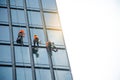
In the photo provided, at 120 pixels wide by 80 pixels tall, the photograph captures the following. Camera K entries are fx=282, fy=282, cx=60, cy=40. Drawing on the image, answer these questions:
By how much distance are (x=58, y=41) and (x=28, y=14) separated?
337 cm

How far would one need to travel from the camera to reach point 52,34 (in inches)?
893

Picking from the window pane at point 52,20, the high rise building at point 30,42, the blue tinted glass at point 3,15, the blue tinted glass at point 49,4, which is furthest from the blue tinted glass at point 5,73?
the blue tinted glass at point 49,4

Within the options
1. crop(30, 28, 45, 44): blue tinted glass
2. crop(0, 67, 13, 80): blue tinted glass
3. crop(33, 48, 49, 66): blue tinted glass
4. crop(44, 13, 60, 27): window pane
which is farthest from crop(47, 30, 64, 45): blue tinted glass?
crop(0, 67, 13, 80): blue tinted glass

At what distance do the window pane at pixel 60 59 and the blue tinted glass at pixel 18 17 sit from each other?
12.3 ft

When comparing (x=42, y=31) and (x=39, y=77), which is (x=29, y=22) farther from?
(x=39, y=77)

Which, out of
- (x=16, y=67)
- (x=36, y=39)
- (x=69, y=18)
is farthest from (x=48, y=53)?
(x=69, y=18)

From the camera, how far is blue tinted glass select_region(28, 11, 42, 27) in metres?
22.7

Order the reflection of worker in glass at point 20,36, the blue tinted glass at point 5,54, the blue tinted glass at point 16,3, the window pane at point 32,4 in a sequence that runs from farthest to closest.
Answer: the window pane at point 32,4 → the blue tinted glass at point 16,3 → the reflection of worker in glass at point 20,36 → the blue tinted glass at point 5,54

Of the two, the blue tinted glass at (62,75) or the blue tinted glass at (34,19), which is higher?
the blue tinted glass at (34,19)

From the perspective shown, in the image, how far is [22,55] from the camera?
20344 millimetres

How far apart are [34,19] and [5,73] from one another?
5898 mm

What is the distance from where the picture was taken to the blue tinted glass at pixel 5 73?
18703 mm

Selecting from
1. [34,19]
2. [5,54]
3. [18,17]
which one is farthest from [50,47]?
[18,17]

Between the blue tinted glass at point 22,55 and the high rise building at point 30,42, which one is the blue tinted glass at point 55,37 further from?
the blue tinted glass at point 22,55
